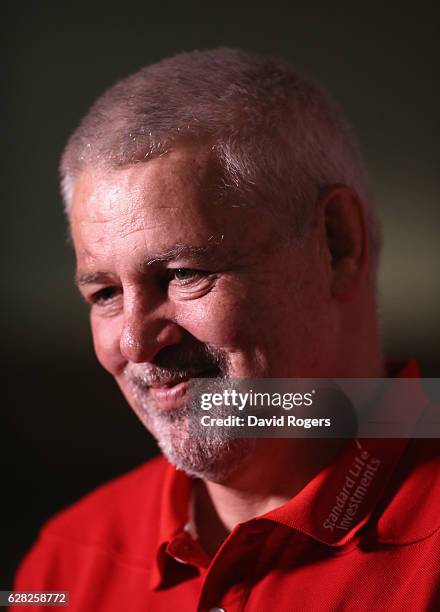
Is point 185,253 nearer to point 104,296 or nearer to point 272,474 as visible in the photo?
point 104,296

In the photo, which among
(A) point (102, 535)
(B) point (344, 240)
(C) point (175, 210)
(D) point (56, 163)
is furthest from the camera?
(D) point (56, 163)

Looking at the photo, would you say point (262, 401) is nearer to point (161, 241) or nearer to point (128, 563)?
point (161, 241)

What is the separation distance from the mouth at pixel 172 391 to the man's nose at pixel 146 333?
0.21ft

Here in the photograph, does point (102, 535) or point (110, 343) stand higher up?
point (110, 343)

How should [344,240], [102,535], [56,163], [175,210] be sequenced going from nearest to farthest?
[175,210] → [344,240] → [102,535] → [56,163]

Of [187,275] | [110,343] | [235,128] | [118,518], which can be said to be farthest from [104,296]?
[118,518]

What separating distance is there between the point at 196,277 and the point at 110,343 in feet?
0.66

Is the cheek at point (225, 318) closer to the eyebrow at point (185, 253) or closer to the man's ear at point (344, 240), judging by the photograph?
the eyebrow at point (185, 253)

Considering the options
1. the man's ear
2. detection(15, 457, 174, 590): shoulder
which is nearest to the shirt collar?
detection(15, 457, 174, 590): shoulder

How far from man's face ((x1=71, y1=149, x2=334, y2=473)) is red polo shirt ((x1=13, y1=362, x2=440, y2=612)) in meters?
0.18

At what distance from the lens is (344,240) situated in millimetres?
1213

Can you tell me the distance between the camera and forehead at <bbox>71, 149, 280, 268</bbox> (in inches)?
42.7

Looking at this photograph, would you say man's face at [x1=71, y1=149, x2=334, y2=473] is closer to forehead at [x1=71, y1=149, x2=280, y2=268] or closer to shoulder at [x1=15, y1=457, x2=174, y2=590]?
forehead at [x1=71, y1=149, x2=280, y2=268]

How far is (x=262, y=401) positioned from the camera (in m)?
1.15
